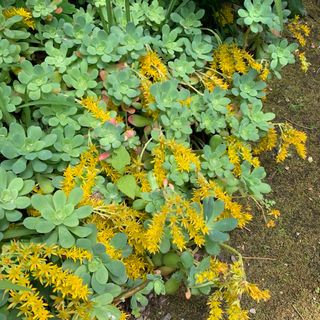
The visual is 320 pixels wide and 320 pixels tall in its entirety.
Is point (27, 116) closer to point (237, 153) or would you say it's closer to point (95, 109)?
point (95, 109)

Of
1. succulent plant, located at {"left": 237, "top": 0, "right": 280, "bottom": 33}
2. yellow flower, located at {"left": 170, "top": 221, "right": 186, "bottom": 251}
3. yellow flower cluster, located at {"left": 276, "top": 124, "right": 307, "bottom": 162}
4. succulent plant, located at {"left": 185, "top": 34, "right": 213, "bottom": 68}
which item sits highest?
succulent plant, located at {"left": 237, "top": 0, "right": 280, "bottom": 33}

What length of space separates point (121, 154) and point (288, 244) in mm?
681

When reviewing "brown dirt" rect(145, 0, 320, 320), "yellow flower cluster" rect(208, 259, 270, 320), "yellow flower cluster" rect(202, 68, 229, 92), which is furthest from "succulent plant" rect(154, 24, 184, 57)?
"yellow flower cluster" rect(208, 259, 270, 320)

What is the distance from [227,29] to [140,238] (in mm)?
902

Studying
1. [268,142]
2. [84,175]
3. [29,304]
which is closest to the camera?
[29,304]

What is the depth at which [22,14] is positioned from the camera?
1562 mm

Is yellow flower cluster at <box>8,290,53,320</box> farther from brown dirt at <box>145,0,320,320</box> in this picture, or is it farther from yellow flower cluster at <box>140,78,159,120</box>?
yellow flower cluster at <box>140,78,159,120</box>

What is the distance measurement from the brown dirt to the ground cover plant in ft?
0.31

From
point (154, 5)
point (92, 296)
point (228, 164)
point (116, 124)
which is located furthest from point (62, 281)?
point (154, 5)

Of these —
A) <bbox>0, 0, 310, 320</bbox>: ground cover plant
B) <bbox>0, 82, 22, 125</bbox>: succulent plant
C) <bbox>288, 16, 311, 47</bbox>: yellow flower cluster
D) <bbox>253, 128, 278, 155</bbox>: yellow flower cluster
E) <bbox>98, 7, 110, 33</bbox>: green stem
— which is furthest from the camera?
<bbox>288, 16, 311, 47</bbox>: yellow flower cluster

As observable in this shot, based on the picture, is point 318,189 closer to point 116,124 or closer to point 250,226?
point 250,226

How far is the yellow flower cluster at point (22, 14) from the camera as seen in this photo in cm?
157

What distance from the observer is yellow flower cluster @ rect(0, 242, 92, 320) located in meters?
1.19

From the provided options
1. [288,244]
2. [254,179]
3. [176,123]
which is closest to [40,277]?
[176,123]
